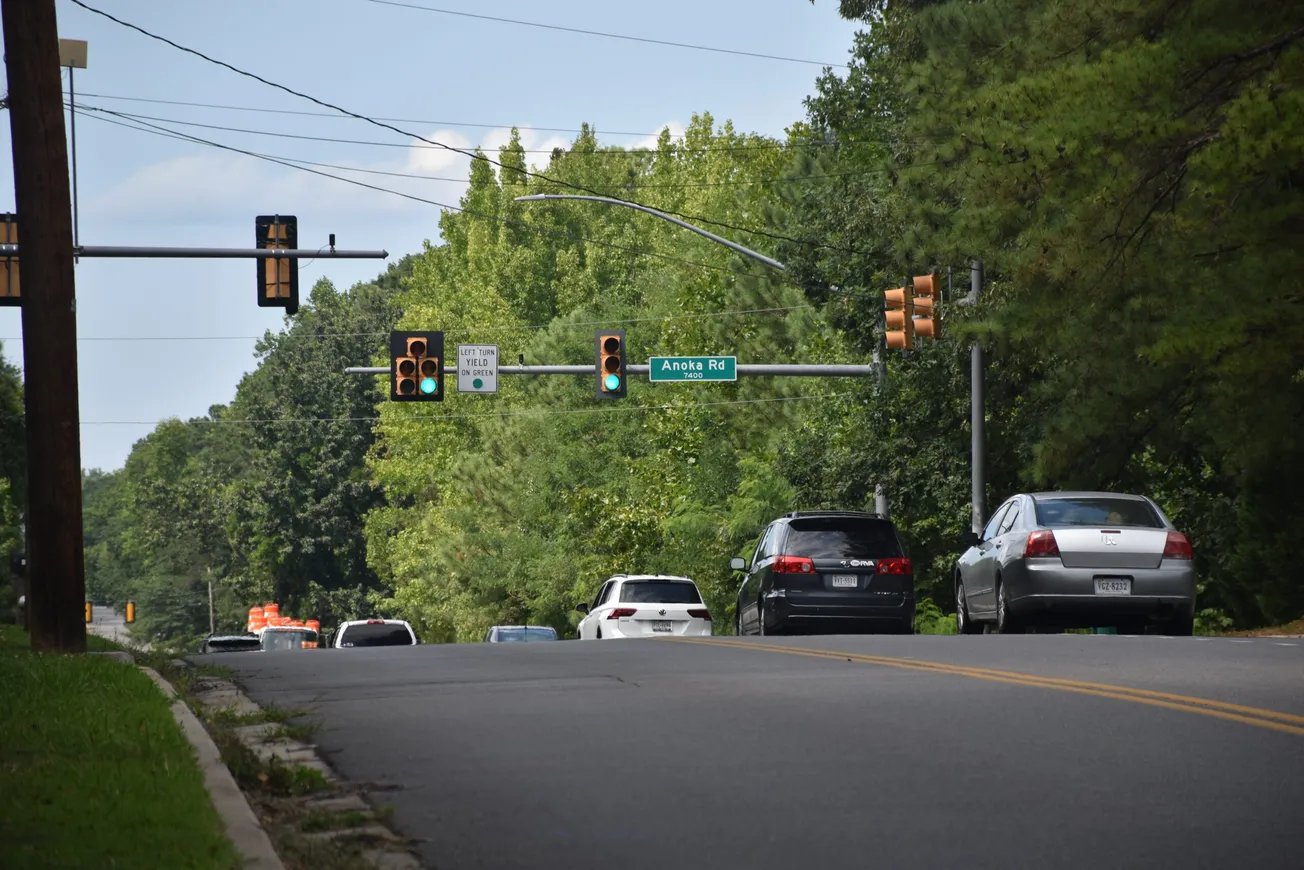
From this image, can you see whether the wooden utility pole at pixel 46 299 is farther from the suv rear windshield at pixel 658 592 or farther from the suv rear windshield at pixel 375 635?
the suv rear windshield at pixel 375 635

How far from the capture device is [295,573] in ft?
332

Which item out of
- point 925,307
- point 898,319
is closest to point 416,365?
point 898,319

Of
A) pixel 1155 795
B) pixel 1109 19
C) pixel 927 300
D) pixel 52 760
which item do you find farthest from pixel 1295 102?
pixel 52 760

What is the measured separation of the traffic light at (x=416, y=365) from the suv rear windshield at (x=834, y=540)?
1028 cm

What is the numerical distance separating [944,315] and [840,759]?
25344mm

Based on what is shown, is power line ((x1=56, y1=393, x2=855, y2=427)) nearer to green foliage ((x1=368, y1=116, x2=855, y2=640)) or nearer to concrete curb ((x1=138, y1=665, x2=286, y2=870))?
green foliage ((x1=368, y1=116, x2=855, y2=640))

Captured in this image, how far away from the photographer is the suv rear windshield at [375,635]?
35375 millimetres

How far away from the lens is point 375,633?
118 ft

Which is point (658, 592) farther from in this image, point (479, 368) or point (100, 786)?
point (100, 786)

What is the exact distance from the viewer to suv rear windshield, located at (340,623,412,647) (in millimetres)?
35375

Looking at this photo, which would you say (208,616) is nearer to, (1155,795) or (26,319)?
(26,319)

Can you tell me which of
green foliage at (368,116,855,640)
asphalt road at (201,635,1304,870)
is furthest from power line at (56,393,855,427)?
asphalt road at (201,635,1304,870)

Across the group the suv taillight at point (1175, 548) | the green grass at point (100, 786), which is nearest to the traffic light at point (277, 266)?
the suv taillight at point (1175, 548)

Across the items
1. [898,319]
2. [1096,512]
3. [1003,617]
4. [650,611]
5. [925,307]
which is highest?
[925,307]
